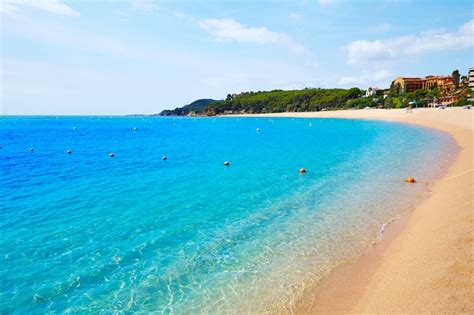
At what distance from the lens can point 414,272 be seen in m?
9.38

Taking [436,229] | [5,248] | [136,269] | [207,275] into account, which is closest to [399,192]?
[436,229]

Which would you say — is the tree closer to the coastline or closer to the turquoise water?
the turquoise water

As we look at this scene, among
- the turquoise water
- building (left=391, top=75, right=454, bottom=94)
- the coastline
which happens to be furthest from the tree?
the coastline

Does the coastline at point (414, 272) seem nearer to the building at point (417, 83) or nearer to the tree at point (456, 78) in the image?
the tree at point (456, 78)

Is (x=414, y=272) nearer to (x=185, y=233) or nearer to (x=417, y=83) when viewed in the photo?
(x=185, y=233)

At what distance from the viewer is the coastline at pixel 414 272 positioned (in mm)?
7812

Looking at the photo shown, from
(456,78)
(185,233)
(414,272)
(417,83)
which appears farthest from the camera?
(417,83)

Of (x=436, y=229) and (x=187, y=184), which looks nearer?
(x=436, y=229)

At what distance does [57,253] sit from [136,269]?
3.26 m

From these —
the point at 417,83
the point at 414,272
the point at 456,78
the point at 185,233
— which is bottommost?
the point at 414,272

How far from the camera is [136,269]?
33.3ft

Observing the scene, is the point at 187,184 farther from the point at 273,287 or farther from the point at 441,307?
the point at 441,307

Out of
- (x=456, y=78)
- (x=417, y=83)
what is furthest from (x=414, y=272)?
(x=417, y=83)

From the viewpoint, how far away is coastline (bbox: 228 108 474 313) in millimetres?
7812
